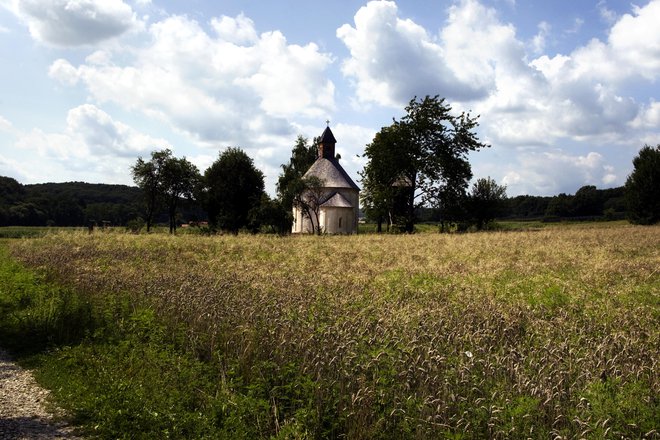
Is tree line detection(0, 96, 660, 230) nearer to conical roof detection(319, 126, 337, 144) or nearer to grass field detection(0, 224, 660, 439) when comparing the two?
conical roof detection(319, 126, 337, 144)

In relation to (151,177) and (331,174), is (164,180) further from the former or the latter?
(331,174)

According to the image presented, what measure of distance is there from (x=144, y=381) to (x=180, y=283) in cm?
559

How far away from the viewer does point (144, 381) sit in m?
7.08

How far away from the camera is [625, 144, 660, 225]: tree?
60.3 meters

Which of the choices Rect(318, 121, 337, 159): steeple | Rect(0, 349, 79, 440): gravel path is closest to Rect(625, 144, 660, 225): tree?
Rect(318, 121, 337, 159): steeple

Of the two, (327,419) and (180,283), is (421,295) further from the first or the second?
(327,419)

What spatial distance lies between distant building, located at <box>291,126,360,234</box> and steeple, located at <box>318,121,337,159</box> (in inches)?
59.3

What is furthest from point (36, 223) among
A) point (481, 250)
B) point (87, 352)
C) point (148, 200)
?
point (87, 352)

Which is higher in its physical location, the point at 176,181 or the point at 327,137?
the point at 327,137

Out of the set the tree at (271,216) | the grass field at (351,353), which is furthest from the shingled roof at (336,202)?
the grass field at (351,353)

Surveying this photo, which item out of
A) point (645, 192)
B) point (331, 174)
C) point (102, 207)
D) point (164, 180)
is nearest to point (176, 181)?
point (164, 180)

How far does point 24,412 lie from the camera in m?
6.40

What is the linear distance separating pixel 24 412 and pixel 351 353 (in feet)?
13.8

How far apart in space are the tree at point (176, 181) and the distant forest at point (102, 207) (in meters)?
1.65
